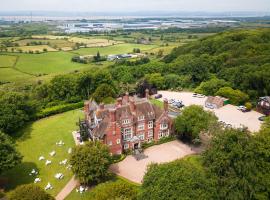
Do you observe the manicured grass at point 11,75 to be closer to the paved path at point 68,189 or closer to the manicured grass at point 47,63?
the manicured grass at point 47,63

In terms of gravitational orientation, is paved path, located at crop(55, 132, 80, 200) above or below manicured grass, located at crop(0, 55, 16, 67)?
below

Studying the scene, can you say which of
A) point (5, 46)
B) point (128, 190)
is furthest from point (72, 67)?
point (128, 190)

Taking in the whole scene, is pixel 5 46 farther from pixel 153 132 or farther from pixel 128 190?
pixel 128 190

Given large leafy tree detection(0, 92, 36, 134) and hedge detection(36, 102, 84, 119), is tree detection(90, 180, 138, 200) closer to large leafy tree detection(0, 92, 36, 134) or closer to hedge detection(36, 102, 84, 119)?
large leafy tree detection(0, 92, 36, 134)

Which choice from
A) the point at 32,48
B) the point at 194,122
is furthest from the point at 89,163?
the point at 32,48

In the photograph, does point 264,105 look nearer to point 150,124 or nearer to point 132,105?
point 150,124

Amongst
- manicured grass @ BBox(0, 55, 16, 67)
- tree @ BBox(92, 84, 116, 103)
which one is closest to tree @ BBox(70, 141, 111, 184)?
tree @ BBox(92, 84, 116, 103)
